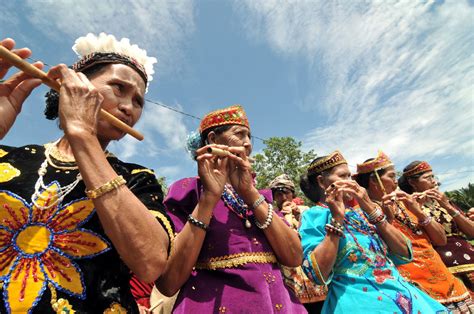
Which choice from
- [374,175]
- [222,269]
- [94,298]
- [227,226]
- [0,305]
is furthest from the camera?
[374,175]

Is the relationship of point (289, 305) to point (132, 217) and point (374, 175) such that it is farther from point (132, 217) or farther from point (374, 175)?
point (374, 175)

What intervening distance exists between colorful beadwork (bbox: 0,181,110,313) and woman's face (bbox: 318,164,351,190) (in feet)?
7.79

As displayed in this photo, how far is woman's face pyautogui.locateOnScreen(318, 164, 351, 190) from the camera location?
3.09 meters

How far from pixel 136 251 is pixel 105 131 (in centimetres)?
70

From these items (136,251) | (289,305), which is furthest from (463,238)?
(136,251)

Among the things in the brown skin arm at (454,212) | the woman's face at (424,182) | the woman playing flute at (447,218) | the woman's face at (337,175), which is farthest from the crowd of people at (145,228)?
the woman's face at (424,182)

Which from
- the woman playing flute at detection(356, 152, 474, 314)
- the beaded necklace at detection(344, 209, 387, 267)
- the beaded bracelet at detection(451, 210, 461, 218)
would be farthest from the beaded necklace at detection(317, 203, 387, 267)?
the beaded bracelet at detection(451, 210, 461, 218)

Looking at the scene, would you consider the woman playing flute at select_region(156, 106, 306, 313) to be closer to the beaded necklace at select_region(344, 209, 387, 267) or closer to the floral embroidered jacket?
the floral embroidered jacket

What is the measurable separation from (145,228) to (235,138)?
1.19 metres

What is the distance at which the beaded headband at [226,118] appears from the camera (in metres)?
2.26

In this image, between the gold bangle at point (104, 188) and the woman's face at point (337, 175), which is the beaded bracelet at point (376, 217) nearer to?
the woman's face at point (337, 175)

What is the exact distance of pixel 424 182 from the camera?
471cm

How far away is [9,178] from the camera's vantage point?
129cm

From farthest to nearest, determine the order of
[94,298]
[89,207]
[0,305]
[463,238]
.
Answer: [463,238] < [89,207] < [94,298] < [0,305]
